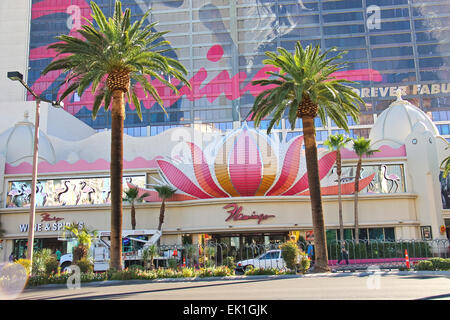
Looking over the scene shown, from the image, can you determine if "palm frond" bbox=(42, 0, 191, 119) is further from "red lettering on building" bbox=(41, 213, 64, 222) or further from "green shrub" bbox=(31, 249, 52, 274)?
"red lettering on building" bbox=(41, 213, 64, 222)

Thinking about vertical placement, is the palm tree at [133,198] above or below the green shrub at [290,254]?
above

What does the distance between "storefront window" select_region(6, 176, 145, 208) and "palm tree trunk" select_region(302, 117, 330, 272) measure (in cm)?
1815

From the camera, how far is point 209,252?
29219mm

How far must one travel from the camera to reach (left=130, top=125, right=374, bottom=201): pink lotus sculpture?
34312mm

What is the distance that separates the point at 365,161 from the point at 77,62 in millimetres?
24853

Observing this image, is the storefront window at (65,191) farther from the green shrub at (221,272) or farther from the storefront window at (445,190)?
the storefront window at (445,190)

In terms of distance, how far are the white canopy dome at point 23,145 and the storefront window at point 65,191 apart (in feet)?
9.94

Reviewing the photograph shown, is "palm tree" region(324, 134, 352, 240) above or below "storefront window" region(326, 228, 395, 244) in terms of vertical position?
above

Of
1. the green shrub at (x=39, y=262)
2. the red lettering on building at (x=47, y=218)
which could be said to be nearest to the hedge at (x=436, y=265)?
the green shrub at (x=39, y=262)

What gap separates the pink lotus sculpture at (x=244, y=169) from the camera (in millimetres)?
34312

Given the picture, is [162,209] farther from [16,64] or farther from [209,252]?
[16,64]

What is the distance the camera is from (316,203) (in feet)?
83.0

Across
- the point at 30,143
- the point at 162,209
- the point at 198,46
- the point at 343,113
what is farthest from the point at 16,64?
the point at 343,113

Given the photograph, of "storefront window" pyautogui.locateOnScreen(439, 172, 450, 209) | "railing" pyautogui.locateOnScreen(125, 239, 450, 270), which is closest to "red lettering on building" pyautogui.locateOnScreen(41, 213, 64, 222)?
"railing" pyautogui.locateOnScreen(125, 239, 450, 270)
